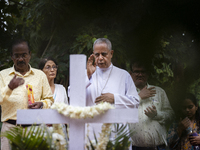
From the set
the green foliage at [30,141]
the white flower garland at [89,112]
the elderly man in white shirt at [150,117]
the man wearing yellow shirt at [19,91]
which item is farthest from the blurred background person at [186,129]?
the green foliage at [30,141]

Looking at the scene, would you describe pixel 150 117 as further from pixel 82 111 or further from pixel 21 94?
pixel 82 111

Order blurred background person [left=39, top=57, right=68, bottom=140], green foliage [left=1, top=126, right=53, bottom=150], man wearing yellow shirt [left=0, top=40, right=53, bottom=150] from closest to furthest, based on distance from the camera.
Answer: green foliage [left=1, top=126, right=53, bottom=150], man wearing yellow shirt [left=0, top=40, right=53, bottom=150], blurred background person [left=39, top=57, right=68, bottom=140]

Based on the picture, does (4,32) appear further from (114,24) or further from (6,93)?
(6,93)

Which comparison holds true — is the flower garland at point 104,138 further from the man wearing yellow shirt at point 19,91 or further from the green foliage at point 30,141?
the man wearing yellow shirt at point 19,91

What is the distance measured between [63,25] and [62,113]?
14.1 feet

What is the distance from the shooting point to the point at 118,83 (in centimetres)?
404

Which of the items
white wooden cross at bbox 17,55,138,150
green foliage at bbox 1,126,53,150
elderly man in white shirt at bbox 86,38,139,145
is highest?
elderly man in white shirt at bbox 86,38,139,145

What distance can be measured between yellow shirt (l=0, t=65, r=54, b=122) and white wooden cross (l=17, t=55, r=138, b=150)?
2.58 feet

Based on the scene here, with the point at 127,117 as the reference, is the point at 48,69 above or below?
above

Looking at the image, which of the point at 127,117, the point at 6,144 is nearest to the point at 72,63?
the point at 127,117

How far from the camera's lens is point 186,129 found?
4.86 m

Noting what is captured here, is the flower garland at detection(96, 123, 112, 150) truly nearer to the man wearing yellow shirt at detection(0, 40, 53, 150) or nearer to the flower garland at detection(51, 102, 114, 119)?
the flower garland at detection(51, 102, 114, 119)

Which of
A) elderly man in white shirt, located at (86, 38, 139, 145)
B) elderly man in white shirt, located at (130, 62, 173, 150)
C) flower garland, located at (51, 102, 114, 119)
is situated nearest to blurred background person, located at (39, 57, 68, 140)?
elderly man in white shirt, located at (86, 38, 139, 145)

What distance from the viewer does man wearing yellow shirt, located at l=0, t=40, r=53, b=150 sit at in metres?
3.64
